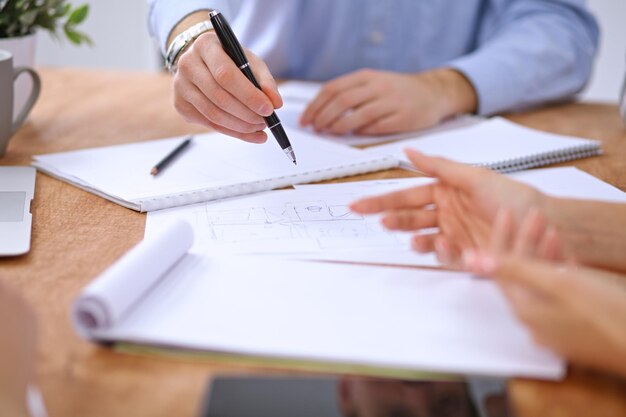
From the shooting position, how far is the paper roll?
21.1 inches

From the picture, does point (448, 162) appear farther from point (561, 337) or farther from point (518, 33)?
point (518, 33)

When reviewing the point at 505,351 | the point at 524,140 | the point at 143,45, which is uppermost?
the point at 505,351

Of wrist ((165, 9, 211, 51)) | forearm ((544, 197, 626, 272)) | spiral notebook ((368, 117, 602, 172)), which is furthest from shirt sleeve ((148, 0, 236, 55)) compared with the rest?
forearm ((544, 197, 626, 272))

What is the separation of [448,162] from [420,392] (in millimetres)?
247

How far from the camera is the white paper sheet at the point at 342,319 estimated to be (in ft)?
1.71

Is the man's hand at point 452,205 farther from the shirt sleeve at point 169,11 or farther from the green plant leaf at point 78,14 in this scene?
the green plant leaf at point 78,14

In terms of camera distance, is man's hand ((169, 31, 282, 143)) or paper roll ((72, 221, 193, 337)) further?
man's hand ((169, 31, 282, 143))

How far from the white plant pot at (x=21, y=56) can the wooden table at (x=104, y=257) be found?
6 centimetres

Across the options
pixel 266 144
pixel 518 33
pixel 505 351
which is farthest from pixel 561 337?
pixel 518 33

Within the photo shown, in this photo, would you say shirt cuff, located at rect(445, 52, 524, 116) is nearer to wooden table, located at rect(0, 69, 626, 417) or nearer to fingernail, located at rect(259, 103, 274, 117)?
wooden table, located at rect(0, 69, 626, 417)

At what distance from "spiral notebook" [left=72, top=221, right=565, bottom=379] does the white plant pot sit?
600 mm

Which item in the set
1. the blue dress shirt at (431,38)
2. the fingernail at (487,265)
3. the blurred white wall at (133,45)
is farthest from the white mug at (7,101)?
the blurred white wall at (133,45)

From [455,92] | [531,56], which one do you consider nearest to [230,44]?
[455,92]

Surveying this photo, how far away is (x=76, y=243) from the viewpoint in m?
0.74
